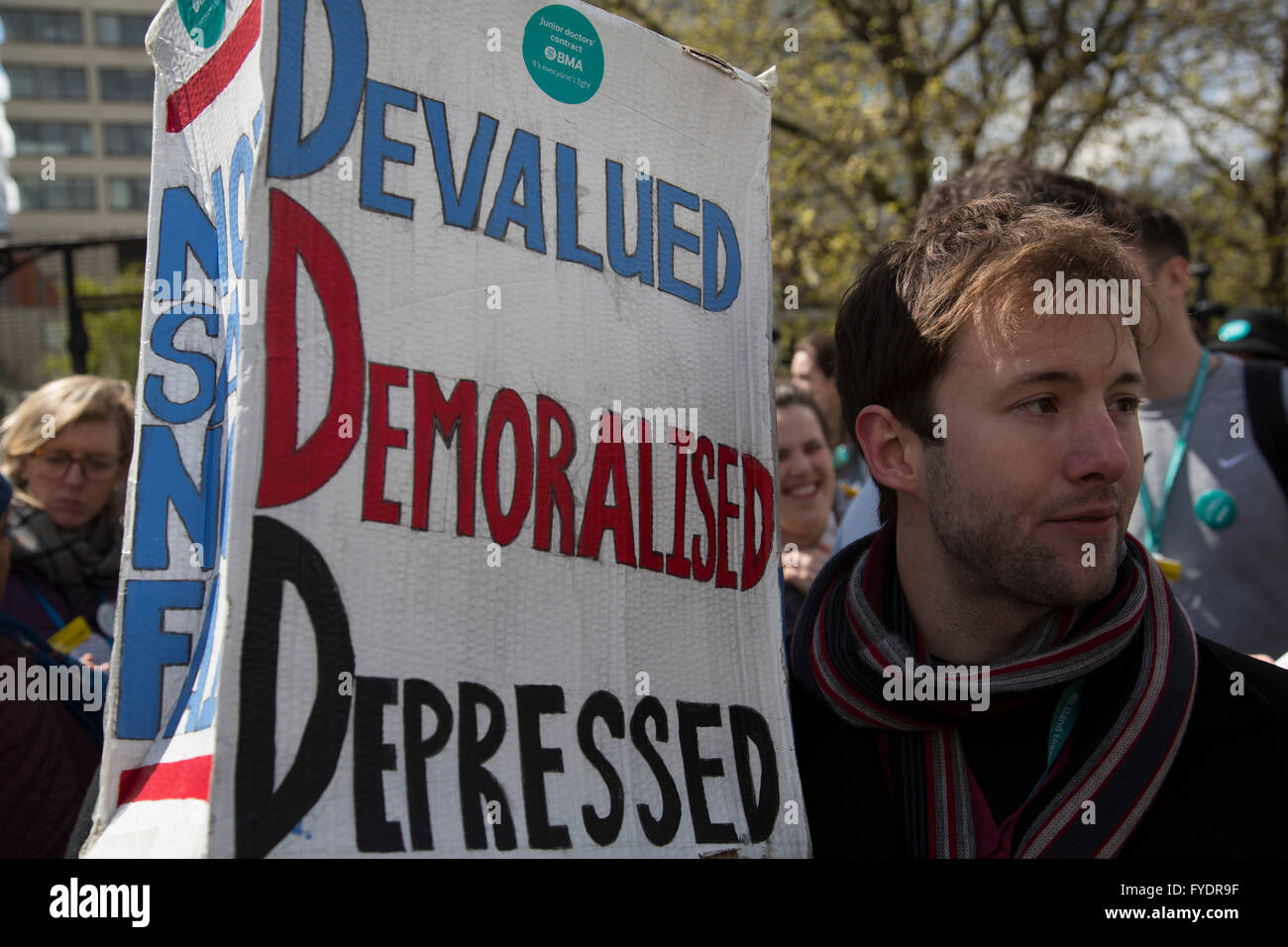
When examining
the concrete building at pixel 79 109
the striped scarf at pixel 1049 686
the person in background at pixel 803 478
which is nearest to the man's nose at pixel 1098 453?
the striped scarf at pixel 1049 686

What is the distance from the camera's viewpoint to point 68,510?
3363 mm

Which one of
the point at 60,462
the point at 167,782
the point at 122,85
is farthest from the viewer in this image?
the point at 122,85

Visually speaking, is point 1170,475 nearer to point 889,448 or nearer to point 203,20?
point 889,448

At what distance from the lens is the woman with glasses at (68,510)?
3281 mm

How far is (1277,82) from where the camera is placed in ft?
33.2

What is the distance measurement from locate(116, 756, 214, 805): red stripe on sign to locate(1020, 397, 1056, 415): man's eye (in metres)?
1.19

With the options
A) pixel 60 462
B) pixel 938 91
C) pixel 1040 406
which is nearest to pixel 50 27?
pixel 938 91

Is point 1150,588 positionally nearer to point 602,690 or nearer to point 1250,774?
point 1250,774

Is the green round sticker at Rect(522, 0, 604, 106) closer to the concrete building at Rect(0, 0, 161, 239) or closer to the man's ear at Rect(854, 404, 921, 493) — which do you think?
the man's ear at Rect(854, 404, 921, 493)

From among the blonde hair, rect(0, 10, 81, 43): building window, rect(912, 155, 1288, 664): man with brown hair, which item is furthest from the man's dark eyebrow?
rect(0, 10, 81, 43): building window

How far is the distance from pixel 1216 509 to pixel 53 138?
55.9m

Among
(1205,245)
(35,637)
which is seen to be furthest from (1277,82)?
(35,637)

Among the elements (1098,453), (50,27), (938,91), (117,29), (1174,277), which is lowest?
(1098,453)
